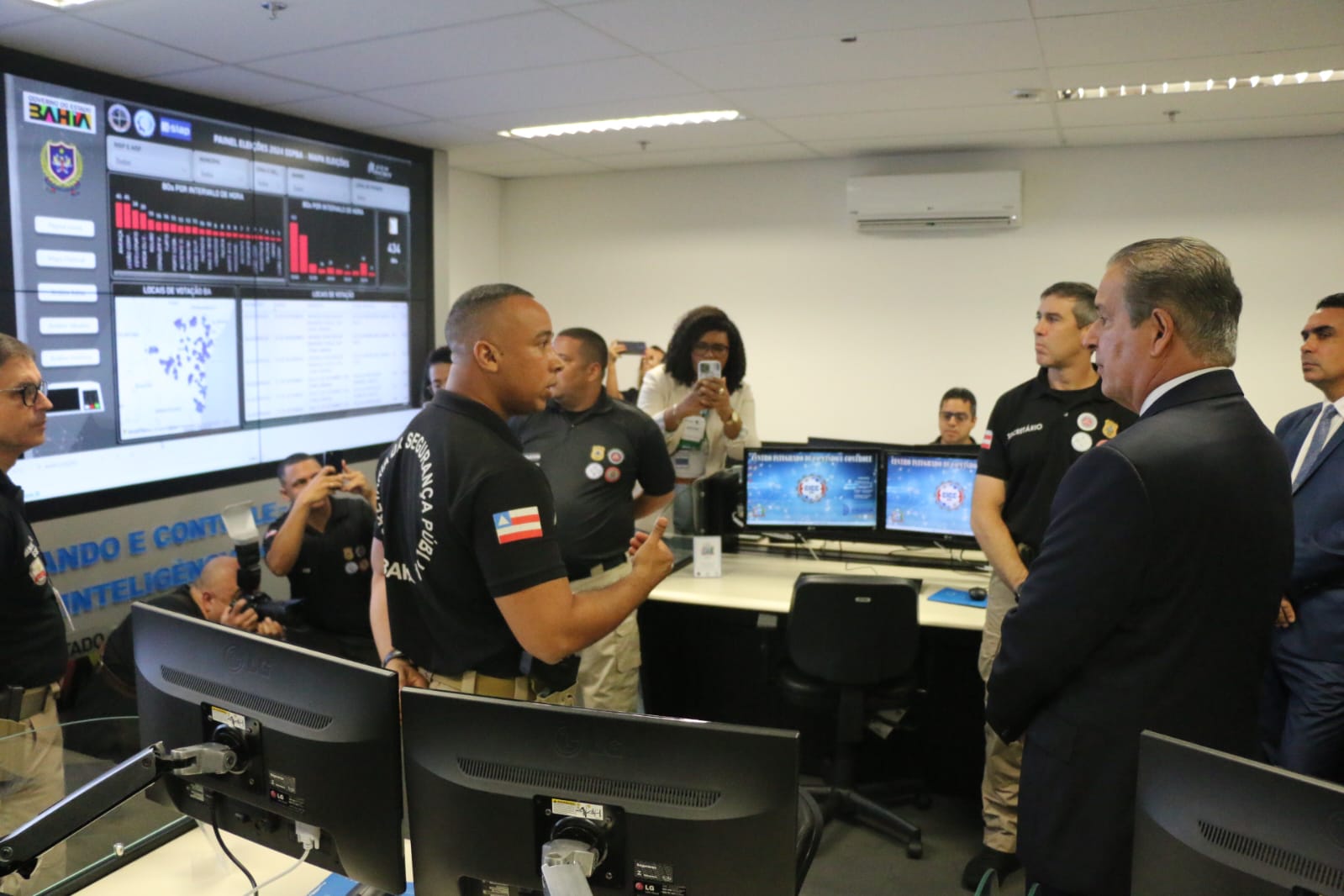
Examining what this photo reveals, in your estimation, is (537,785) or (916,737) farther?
(916,737)

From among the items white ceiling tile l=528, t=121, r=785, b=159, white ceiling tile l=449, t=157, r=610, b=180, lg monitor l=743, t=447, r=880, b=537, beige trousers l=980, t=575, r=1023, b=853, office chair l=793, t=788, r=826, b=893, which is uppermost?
white ceiling tile l=449, t=157, r=610, b=180

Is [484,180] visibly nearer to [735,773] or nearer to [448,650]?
[448,650]

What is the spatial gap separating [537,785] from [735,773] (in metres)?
0.24

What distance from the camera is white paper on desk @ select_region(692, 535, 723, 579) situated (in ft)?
12.0

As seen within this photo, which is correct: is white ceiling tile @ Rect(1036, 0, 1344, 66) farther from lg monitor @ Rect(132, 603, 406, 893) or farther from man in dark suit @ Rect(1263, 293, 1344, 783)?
lg monitor @ Rect(132, 603, 406, 893)

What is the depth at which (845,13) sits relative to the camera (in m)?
3.12

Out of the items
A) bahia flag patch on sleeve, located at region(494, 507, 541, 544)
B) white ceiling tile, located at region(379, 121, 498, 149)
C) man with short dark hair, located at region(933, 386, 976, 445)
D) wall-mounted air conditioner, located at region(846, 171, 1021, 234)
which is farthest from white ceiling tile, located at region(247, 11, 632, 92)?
wall-mounted air conditioner, located at region(846, 171, 1021, 234)

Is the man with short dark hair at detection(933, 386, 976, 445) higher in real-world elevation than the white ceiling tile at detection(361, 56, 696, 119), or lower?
lower

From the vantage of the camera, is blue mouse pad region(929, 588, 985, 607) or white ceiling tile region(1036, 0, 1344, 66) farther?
blue mouse pad region(929, 588, 985, 607)

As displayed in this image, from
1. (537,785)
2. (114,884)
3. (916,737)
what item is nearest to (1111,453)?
(537,785)

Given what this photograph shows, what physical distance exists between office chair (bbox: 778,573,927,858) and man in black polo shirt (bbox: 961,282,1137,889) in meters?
0.28

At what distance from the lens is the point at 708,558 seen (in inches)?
144

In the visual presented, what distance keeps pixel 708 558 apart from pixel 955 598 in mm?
915

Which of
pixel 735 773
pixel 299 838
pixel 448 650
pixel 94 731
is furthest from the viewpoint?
pixel 94 731
